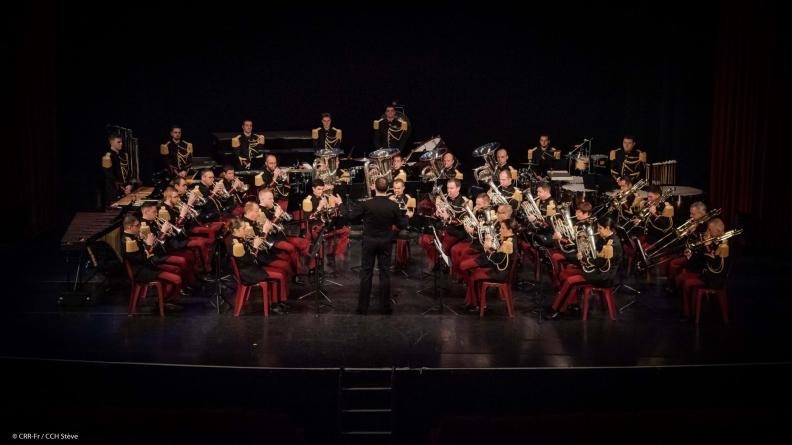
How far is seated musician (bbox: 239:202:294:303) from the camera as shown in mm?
9195

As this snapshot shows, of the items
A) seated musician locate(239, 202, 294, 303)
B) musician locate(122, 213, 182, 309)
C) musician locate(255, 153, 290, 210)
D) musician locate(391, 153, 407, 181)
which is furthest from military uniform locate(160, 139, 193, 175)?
musician locate(122, 213, 182, 309)

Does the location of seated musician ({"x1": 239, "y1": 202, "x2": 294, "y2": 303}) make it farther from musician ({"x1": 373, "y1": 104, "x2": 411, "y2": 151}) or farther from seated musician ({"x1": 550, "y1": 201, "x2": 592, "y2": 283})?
musician ({"x1": 373, "y1": 104, "x2": 411, "y2": 151})

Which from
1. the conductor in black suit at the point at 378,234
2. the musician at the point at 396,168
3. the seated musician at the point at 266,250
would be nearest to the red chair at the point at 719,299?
the conductor in black suit at the point at 378,234

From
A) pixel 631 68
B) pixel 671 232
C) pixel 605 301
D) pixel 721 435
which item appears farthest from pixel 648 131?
pixel 721 435

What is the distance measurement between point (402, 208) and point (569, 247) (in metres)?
2.46

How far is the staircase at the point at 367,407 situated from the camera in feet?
19.8

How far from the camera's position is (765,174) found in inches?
481

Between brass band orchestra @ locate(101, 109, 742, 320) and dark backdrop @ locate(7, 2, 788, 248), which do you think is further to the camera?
dark backdrop @ locate(7, 2, 788, 248)

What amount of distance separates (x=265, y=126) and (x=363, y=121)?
201 cm

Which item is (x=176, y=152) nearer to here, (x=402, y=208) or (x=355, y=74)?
(x=355, y=74)

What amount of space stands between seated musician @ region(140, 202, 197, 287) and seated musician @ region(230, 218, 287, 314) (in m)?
0.98

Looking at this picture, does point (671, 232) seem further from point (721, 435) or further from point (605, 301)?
point (721, 435)

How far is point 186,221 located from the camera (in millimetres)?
10664

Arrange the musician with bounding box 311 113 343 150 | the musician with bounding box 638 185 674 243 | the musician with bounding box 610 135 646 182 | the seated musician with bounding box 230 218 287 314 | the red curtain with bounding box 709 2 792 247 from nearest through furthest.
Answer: the seated musician with bounding box 230 218 287 314
the musician with bounding box 638 185 674 243
the red curtain with bounding box 709 2 792 247
the musician with bounding box 610 135 646 182
the musician with bounding box 311 113 343 150
